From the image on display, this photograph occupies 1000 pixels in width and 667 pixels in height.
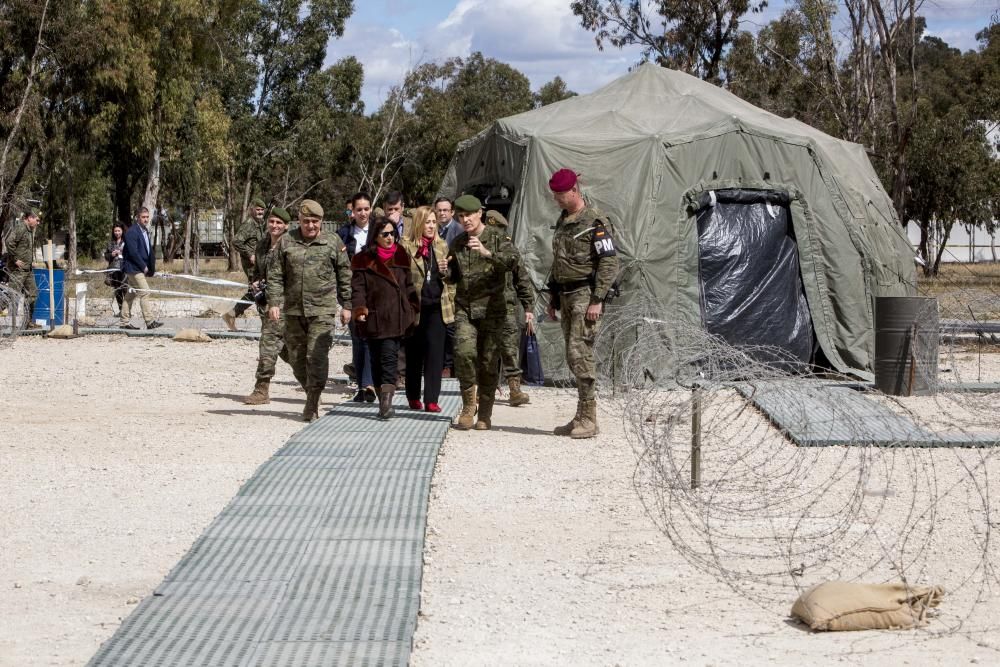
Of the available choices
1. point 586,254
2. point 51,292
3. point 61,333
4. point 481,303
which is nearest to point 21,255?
point 51,292

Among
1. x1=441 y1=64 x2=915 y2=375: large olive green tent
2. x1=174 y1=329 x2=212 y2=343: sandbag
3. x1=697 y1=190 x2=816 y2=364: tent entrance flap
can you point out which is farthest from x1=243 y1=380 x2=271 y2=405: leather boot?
x1=174 y1=329 x2=212 y2=343: sandbag

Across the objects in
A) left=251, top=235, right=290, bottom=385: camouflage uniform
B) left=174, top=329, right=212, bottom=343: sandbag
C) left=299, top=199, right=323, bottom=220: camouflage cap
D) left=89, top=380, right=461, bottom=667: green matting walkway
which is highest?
Result: left=299, top=199, right=323, bottom=220: camouflage cap

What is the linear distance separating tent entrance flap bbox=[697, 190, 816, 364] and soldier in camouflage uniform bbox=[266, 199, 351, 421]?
4.48 meters

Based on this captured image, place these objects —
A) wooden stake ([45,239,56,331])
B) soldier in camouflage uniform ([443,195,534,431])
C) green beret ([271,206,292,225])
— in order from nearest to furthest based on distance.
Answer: soldier in camouflage uniform ([443,195,534,431]) → green beret ([271,206,292,225]) → wooden stake ([45,239,56,331])

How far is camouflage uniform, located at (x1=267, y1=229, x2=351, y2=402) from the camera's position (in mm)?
10258

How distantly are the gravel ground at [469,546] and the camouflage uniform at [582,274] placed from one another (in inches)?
25.2

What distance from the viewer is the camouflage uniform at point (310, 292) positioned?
10.3m

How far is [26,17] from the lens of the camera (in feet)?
109

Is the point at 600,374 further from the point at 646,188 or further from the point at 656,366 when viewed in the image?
the point at 646,188

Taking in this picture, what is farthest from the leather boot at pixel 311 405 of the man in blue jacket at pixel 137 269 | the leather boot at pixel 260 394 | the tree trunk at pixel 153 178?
the tree trunk at pixel 153 178

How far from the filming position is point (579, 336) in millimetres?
9500

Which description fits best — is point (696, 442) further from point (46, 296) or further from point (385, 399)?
point (46, 296)

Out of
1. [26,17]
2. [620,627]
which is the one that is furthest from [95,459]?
[26,17]

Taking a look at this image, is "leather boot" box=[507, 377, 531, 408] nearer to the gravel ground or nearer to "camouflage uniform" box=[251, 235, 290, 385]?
the gravel ground
